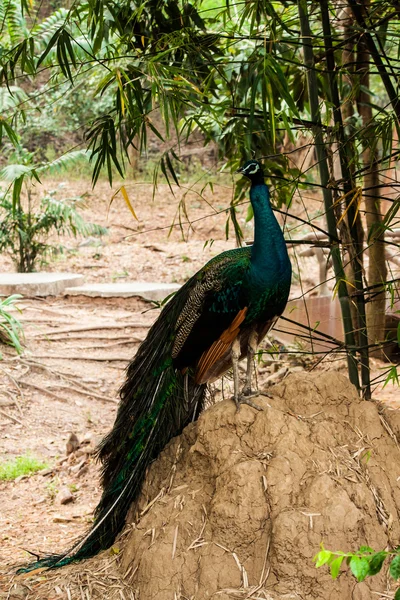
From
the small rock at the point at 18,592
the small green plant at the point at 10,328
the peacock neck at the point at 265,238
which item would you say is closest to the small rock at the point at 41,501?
the small rock at the point at 18,592

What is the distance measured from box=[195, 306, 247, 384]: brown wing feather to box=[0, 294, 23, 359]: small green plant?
166 inches

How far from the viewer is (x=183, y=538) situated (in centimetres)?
306

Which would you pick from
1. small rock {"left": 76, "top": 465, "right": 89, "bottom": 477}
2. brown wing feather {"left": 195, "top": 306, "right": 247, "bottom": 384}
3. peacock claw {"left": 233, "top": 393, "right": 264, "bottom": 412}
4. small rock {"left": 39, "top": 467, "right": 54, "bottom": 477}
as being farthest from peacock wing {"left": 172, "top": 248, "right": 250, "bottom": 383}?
small rock {"left": 39, "top": 467, "right": 54, "bottom": 477}

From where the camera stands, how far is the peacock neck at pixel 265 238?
3137mm

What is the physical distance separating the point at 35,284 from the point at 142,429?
6373 millimetres

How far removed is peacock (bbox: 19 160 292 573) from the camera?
3.17 meters

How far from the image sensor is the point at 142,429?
3492mm

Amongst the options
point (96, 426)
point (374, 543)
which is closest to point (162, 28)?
point (374, 543)

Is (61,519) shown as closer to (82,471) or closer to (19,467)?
(82,471)

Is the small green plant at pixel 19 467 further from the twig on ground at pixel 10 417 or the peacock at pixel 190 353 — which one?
the peacock at pixel 190 353

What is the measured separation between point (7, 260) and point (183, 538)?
9679 millimetres

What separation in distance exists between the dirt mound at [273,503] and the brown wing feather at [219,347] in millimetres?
198

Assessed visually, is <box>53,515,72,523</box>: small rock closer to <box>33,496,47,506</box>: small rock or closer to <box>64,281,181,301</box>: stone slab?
<box>33,496,47,506</box>: small rock

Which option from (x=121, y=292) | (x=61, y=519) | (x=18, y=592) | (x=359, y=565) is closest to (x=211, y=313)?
(x=18, y=592)
